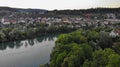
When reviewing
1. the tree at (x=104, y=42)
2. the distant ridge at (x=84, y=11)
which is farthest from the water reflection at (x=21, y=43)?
the distant ridge at (x=84, y=11)

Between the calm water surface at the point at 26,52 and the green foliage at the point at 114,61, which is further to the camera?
the calm water surface at the point at 26,52

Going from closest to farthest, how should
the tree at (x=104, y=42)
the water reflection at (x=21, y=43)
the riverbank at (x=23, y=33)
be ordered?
1. the tree at (x=104, y=42)
2. the water reflection at (x=21, y=43)
3. the riverbank at (x=23, y=33)

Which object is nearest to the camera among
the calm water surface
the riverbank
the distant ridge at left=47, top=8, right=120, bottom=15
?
the calm water surface

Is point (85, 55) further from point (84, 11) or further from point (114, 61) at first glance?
point (84, 11)

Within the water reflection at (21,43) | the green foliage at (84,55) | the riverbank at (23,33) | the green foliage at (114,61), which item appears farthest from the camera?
the riverbank at (23,33)

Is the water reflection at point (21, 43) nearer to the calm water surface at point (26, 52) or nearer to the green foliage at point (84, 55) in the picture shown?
the calm water surface at point (26, 52)

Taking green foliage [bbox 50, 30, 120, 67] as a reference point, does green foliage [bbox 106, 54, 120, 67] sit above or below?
above

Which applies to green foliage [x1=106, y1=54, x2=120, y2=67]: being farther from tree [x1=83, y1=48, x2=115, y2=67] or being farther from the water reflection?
the water reflection

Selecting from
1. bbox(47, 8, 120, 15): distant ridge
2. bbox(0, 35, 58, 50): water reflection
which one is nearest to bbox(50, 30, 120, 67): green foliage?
bbox(0, 35, 58, 50): water reflection

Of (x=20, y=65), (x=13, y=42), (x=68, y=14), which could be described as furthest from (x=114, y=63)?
(x=68, y=14)
